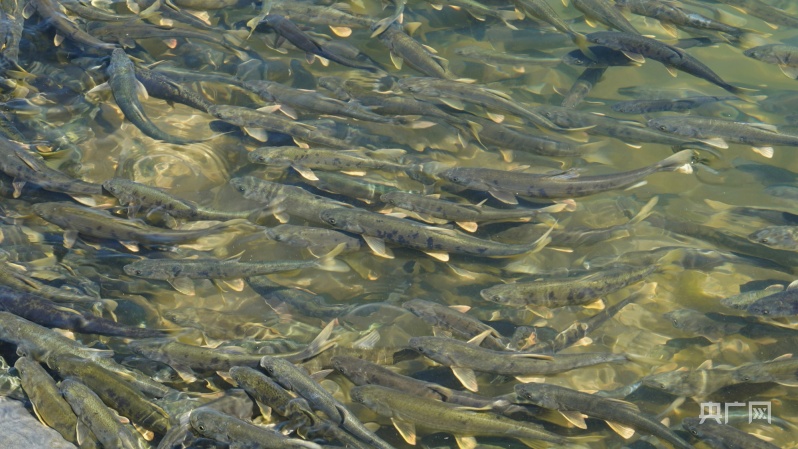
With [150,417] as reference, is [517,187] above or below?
above

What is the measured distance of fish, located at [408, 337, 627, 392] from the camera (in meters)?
4.31

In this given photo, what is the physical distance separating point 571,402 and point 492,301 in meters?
1.01

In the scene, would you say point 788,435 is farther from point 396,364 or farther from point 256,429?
point 256,429

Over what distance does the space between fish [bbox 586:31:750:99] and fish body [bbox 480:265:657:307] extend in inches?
113

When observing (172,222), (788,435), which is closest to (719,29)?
(788,435)

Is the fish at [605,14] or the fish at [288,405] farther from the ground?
the fish at [605,14]

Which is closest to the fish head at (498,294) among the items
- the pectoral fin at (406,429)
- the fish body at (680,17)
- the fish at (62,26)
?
the pectoral fin at (406,429)

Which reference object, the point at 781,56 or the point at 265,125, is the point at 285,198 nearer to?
the point at 265,125

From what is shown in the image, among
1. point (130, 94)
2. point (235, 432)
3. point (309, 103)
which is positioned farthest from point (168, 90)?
point (235, 432)

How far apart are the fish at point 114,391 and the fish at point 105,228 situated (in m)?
1.12

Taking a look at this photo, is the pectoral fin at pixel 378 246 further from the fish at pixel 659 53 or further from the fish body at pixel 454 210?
the fish at pixel 659 53

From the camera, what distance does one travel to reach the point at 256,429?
147 inches

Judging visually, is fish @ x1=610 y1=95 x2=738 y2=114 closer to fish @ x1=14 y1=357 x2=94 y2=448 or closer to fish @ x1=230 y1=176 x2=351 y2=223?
fish @ x1=230 y1=176 x2=351 y2=223

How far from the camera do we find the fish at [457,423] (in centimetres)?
402
